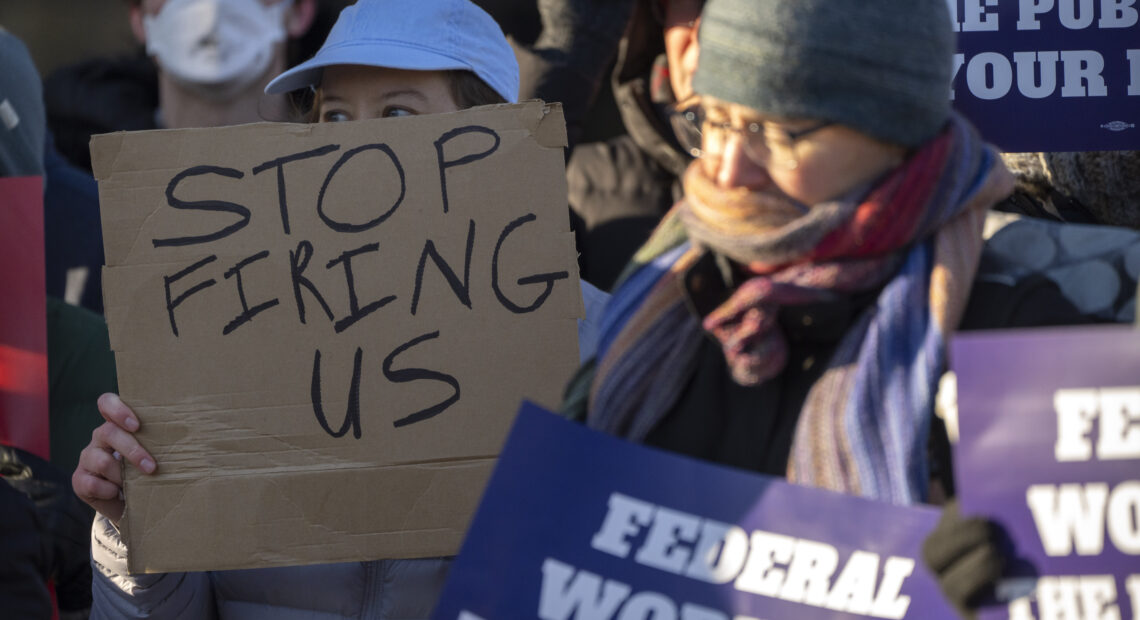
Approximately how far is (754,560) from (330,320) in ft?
2.73

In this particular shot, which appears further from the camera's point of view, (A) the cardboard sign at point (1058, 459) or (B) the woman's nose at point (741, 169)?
(B) the woman's nose at point (741, 169)

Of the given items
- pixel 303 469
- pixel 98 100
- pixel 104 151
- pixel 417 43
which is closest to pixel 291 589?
pixel 303 469

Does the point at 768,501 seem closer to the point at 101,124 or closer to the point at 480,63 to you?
the point at 480,63

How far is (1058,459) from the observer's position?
4.36 feet

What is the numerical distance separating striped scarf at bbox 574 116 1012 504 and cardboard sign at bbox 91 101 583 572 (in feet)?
1.58

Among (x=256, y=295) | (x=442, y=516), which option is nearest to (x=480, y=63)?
(x=256, y=295)

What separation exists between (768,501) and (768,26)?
1.74 ft

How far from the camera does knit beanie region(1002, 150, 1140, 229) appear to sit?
257 cm

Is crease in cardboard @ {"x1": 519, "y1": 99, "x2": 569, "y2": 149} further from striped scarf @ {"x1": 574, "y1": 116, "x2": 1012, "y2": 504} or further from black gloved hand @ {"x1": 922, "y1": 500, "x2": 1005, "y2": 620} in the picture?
black gloved hand @ {"x1": 922, "y1": 500, "x2": 1005, "y2": 620}

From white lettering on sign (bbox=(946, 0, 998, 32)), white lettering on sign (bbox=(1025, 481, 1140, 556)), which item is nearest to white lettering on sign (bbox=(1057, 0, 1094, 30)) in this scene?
white lettering on sign (bbox=(946, 0, 998, 32))

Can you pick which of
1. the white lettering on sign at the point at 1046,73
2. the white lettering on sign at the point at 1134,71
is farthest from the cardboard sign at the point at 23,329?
the white lettering on sign at the point at 1134,71

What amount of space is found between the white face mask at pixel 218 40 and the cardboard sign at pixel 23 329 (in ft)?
5.78

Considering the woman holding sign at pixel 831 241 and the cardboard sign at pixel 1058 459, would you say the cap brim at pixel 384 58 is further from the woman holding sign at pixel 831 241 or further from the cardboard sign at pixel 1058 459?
the cardboard sign at pixel 1058 459

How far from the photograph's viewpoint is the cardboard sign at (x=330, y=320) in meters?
1.97
